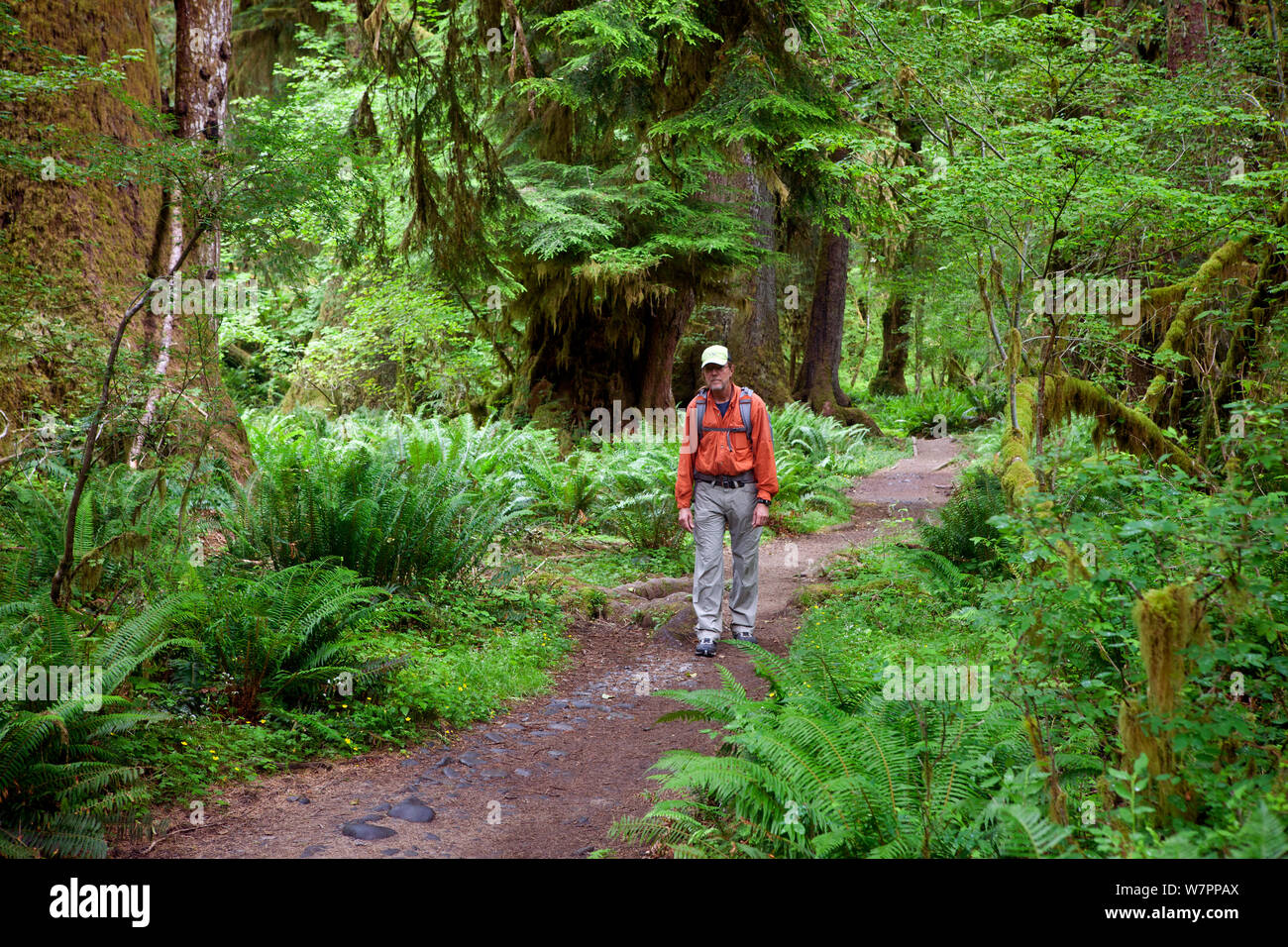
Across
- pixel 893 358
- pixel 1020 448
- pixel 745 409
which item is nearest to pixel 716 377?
pixel 745 409

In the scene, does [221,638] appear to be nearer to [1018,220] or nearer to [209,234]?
[209,234]

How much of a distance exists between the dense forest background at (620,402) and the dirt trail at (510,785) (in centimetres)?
26

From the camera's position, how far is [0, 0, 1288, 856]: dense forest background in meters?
3.35

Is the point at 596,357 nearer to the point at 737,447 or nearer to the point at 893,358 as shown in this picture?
the point at 737,447

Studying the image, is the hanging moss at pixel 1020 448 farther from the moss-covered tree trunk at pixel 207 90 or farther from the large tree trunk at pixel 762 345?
the large tree trunk at pixel 762 345

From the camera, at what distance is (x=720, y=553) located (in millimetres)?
7035

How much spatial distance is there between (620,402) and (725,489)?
24.1ft

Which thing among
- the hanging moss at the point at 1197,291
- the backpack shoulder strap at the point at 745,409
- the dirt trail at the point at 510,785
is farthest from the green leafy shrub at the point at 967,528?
the backpack shoulder strap at the point at 745,409

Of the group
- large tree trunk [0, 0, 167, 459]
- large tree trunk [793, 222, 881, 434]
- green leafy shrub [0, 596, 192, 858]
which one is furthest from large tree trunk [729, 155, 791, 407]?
green leafy shrub [0, 596, 192, 858]

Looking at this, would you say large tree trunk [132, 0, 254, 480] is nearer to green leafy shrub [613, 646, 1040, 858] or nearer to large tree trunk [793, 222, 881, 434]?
green leafy shrub [613, 646, 1040, 858]

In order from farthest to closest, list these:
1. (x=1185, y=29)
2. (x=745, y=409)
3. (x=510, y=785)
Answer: (x=1185, y=29) < (x=745, y=409) < (x=510, y=785)

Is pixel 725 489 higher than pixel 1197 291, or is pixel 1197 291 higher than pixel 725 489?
pixel 1197 291

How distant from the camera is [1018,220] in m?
7.63
